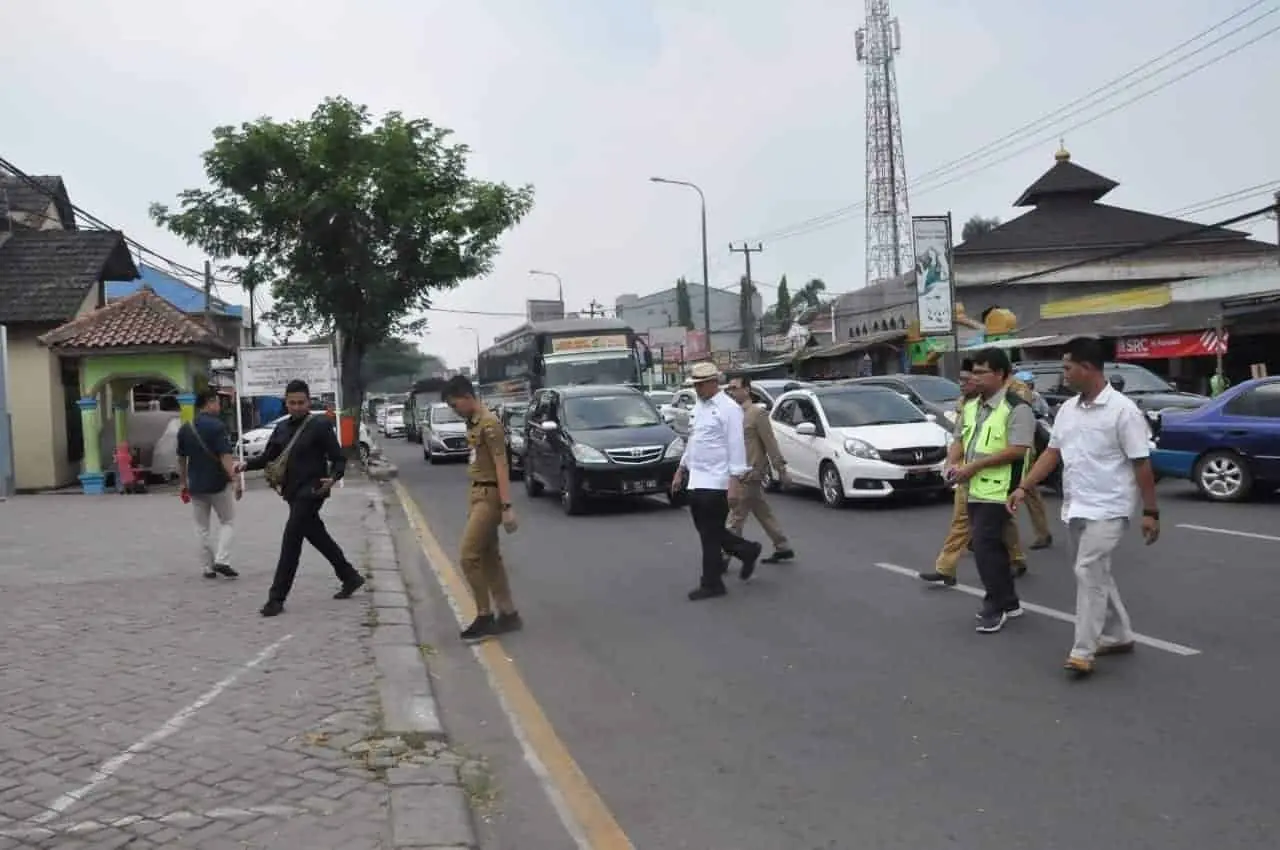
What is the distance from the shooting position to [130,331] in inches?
871

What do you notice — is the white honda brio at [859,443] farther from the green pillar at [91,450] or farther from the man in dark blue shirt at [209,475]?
the green pillar at [91,450]

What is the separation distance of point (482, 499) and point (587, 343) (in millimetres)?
20638

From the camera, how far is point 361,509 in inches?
701

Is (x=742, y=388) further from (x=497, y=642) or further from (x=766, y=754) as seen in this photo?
(x=766, y=754)

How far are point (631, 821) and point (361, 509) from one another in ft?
45.1

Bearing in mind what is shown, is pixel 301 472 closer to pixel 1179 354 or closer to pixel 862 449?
pixel 862 449

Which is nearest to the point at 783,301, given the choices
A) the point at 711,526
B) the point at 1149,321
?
the point at 1149,321

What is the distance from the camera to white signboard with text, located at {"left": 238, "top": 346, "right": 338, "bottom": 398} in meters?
24.2

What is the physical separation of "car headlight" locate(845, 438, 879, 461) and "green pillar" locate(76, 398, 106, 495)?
590 inches

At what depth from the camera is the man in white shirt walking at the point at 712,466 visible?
930cm

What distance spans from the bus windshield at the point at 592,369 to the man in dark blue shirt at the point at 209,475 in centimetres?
1655

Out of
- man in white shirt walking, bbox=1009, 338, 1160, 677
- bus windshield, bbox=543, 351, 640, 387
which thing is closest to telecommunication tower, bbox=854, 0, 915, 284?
bus windshield, bbox=543, 351, 640, 387

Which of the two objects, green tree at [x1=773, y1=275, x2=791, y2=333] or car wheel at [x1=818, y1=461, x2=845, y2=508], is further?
green tree at [x1=773, y1=275, x2=791, y2=333]

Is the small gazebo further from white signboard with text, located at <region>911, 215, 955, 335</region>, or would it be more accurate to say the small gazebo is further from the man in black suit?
white signboard with text, located at <region>911, 215, 955, 335</region>
